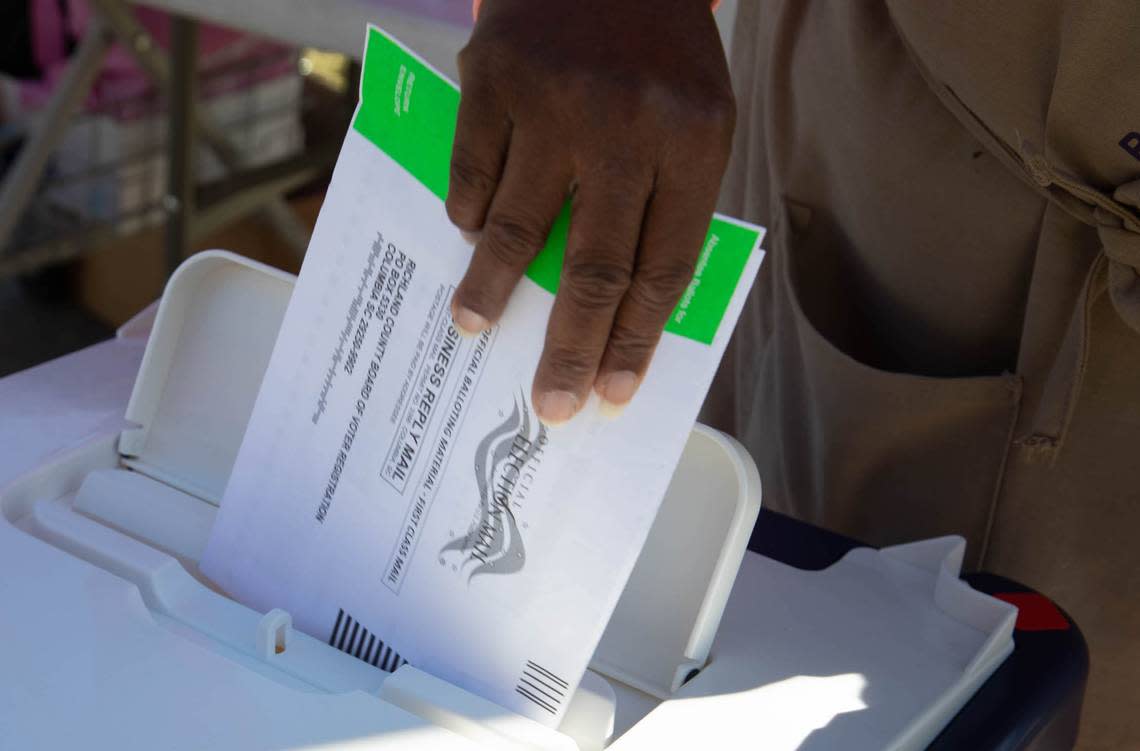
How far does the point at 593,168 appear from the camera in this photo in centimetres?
55

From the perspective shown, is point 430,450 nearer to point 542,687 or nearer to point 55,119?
point 542,687

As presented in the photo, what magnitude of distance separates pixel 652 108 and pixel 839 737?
0.98 ft

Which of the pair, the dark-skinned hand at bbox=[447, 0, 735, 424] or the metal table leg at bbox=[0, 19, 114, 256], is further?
the metal table leg at bbox=[0, 19, 114, 256]

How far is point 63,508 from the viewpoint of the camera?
72 centimetres

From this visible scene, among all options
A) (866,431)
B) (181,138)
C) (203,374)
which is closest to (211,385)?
(203,374)

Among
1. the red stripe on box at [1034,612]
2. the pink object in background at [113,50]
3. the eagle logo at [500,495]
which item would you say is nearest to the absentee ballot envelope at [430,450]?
the eagle logo at [500,495]

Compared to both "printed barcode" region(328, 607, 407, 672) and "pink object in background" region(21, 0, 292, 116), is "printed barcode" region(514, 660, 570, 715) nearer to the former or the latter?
"printed barcode" region(328, 607, 407, 672)

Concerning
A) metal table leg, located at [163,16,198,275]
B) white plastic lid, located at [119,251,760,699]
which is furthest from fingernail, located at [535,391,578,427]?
metal table leg, located at [163,16,198,275]

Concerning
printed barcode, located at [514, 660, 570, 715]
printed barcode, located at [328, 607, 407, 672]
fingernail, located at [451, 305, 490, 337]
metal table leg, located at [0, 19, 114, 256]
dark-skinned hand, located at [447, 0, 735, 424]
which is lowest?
metal table leg, located at [0, 19, 114, 256]

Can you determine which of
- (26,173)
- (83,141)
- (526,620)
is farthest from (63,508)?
(83,141)

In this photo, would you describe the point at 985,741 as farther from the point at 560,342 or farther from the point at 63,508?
the point at 63,508

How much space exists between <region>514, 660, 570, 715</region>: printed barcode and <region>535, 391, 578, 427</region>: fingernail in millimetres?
116

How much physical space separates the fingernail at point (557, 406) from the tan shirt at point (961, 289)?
315mm

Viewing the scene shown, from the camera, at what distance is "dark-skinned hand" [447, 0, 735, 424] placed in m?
0.55
